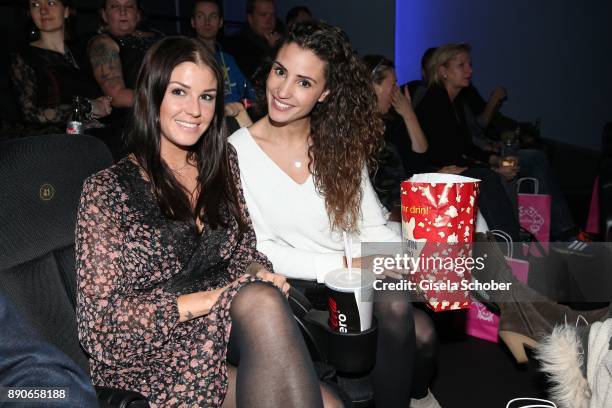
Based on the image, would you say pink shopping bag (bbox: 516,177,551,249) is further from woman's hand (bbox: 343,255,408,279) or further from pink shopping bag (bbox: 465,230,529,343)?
woman's hand (bbox: 343,255,408,279)

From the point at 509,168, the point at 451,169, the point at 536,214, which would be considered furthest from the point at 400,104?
the point at 536,214

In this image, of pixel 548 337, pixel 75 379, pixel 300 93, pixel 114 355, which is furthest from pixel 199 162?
pixel 548 337

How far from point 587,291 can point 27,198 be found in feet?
7.42

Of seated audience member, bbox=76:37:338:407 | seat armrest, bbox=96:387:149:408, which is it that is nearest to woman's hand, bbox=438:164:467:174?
seated audience member, bbox=76:37:338:407

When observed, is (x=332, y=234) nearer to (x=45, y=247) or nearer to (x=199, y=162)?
(x=199, y=162)

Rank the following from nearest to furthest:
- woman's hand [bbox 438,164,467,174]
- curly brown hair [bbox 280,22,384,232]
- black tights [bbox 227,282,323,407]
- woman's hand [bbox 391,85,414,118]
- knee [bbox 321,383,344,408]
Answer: black tights [bbox 227,282,323,407]
knee [bbox 321,383,344,408]
curly brown hair [bbox 280,22,384,232]
woman's hand [bbox 391,85,414,118]
woman's hand [bbox 438,164,467,174]

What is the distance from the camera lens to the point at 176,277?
151cm

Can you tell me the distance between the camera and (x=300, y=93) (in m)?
1.90

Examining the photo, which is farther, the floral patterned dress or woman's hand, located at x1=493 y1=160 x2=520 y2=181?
woman's hand, located at x1=493 y1=160 x2=520 y2=181

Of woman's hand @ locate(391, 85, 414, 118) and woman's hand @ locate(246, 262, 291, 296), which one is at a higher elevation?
woman's hand @ locate(391, 85, 414, 118)

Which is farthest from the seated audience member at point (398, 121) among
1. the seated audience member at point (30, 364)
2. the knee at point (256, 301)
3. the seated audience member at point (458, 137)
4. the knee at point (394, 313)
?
the seated audience member at point (30, 364)

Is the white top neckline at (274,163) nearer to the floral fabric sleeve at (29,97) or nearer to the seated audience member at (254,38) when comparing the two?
the floral fabric sleeve at (29,97)

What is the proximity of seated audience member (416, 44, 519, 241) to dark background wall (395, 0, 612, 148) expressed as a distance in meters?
1.69

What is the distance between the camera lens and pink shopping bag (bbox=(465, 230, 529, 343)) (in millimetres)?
2648
